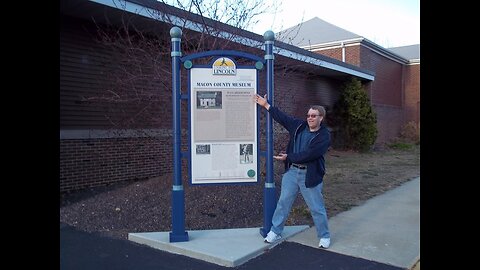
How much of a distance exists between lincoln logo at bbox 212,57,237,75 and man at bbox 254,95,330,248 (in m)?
0.45

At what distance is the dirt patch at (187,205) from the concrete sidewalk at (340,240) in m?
0.42

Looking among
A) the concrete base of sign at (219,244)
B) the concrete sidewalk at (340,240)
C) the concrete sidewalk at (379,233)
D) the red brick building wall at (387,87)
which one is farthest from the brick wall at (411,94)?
the concrete base of sign at (219,244)

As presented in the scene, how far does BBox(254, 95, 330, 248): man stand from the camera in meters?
4.56

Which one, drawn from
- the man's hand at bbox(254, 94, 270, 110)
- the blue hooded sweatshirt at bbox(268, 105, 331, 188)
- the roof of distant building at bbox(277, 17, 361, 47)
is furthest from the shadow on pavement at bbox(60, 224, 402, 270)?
the roof of distant building at bbox(277, 17, 361, 47)

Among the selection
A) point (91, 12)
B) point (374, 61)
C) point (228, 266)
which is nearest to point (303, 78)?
point (374, 61)

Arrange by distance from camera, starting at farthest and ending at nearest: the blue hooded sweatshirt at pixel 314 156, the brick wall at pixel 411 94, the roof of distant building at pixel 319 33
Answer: the brick wall at pixel 411 94 → the roof of distant building at pixel 319 33 → the blue hooded sweatshirt at pixel 314 156

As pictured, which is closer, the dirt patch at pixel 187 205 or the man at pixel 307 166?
the man at pixel 307 166

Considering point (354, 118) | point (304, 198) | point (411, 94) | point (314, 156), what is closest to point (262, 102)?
point (314, 156)

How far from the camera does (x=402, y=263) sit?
4.31 metres

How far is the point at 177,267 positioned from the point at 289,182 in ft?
5.32

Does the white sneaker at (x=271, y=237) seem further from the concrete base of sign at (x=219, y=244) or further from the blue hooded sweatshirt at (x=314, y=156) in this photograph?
the blue hooded sweatshirt at (x=314, y=156)

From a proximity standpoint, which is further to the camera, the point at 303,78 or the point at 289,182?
the point at 303,78

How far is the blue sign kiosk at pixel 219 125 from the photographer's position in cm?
487

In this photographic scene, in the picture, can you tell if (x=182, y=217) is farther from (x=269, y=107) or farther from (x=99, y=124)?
(x=99, y=124)
